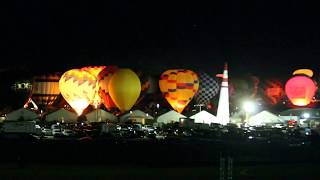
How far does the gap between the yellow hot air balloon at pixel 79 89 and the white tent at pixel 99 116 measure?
4.96m

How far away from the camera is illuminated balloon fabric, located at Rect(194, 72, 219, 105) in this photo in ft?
285

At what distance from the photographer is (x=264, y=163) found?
24688mm

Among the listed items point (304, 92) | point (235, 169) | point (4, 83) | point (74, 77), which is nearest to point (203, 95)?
point (304, 92)

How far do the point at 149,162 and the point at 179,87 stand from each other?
5246cm

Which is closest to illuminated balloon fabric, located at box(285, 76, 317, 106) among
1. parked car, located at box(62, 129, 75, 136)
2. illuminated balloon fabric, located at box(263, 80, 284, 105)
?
illuminated balloon fabric, located at box(263, 80, 284, 105)

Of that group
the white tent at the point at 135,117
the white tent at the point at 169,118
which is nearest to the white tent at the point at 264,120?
the white tent at the point at 169,118

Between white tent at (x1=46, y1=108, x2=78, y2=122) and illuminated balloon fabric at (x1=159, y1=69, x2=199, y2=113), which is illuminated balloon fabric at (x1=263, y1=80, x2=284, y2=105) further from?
white tent at (x1=46, y1=108, x2=78, y2=122)

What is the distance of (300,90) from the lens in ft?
286

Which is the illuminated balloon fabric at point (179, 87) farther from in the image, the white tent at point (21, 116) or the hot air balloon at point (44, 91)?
the white tent at point (21, 116)

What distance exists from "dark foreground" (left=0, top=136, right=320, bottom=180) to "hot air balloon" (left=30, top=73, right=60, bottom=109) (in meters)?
51.7

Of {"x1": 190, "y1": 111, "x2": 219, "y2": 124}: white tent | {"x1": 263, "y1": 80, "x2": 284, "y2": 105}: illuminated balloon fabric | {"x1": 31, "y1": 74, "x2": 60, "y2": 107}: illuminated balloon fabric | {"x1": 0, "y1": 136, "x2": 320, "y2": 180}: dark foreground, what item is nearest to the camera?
{"x1": 0, "y1": 136, "x2": 320, "y2": 180}: dark foreground

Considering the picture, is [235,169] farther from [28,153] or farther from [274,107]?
[274,107]

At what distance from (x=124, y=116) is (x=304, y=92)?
1215 inches

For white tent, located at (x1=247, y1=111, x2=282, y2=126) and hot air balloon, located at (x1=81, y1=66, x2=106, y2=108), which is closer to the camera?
white tent, located at (x1=247, y1=111, x2=282, y2=126)
